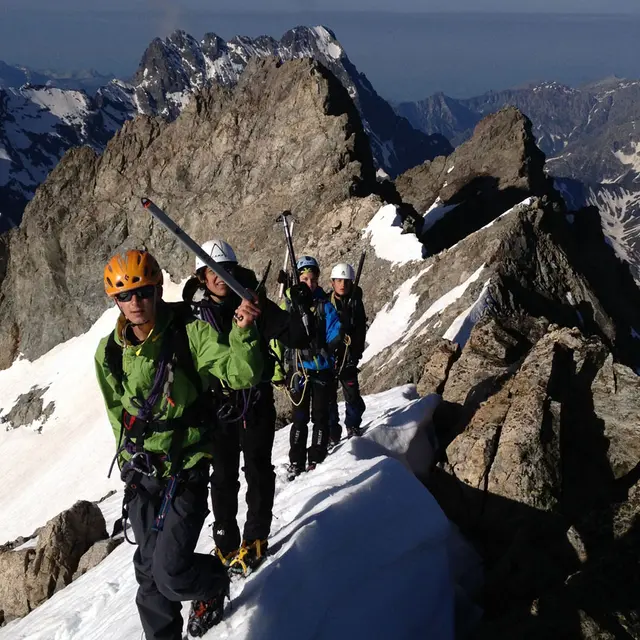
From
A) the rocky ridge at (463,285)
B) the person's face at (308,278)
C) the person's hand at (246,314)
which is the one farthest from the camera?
the person's face at (308,278)

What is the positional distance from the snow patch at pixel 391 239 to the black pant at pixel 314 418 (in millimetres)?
24245

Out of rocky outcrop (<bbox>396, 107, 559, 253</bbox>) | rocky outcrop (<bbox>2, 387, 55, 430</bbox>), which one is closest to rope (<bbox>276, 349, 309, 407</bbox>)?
rocky outcrop (<bbox>396, 107, 559, 253</bbox>)

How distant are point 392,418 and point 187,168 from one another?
180ft

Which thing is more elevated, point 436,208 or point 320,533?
point 436,208

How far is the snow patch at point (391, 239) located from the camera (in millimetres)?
35438

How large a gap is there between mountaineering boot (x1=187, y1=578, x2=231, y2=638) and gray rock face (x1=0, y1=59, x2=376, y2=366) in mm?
36635

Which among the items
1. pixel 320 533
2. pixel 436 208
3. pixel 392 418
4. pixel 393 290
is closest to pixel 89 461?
pixel 393 290

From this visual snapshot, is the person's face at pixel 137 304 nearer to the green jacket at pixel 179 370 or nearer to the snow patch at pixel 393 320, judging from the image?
the green jacket at pixel 179 370

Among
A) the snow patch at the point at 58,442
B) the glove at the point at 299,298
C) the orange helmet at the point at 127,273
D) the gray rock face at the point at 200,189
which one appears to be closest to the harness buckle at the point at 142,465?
the orange helmet at the point at 127,273

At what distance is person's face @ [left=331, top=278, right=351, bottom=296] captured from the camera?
37.4ft

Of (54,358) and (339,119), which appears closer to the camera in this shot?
(339,119)

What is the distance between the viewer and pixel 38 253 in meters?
67.6

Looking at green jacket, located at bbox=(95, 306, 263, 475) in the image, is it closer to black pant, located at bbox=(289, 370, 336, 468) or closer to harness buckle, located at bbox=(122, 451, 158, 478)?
harness buckle, located at bbox=(122, 451, 158, 478)

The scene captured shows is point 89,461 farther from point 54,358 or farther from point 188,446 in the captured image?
point 188,446
